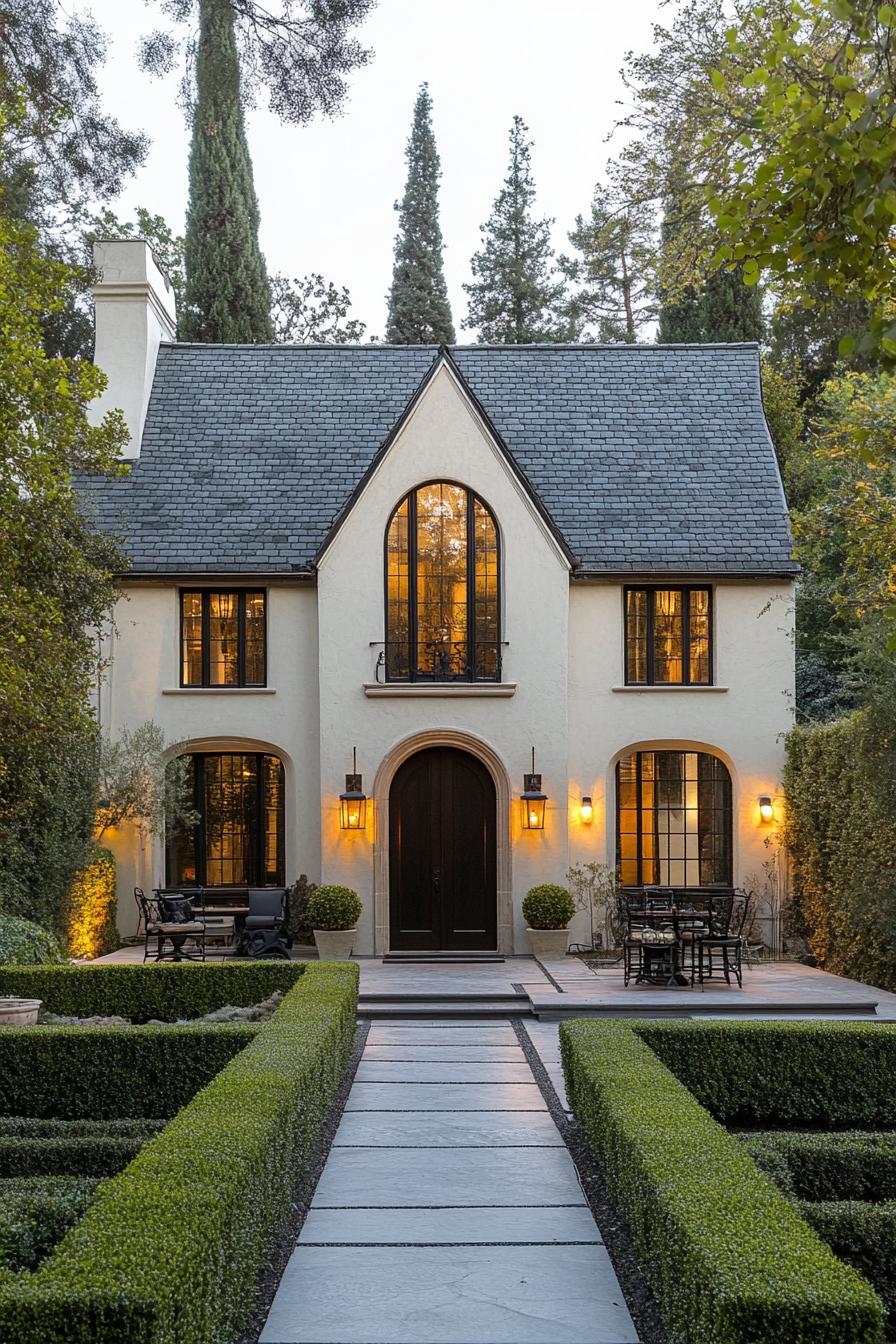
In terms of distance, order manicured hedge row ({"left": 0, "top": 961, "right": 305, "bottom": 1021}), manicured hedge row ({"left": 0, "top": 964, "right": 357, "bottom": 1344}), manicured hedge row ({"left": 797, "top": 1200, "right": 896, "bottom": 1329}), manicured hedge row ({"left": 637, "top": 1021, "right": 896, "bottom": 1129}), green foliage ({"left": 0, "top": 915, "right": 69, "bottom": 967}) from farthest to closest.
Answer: green foliage ({"left": 0, "top": 915, "right": 69, "bottom": 967})
manicured hedge row ({"left": 0, "top": 961, "right": 305, "bottom": 1021})
manicured hedge row ({"left": 637, "top": 1021, "right": 896, "bottom": 1129})
manicured hedge row ({"left": 797, "top": 1200, "right": 896, "bottom": 1329})
manicured hedge row ({"left": 0, "top": 964, "right": 357, "bottom": 1344})

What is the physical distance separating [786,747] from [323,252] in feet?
136

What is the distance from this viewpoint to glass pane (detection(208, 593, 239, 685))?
21125 millimetres

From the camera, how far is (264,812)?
21.3 m

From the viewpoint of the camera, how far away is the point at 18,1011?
12.0m

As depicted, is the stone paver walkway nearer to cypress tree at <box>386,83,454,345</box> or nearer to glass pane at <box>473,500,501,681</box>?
glass pane at <box>473,500,501,681</box>

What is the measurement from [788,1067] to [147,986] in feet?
22.6

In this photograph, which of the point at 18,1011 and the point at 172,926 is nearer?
the point at 18,1011

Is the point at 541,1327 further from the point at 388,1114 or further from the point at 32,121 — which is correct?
the point at 32,121

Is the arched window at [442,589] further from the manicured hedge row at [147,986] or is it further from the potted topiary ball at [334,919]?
the manicured hedge row at [147,986]

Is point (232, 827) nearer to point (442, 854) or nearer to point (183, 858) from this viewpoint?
point (183, 858)

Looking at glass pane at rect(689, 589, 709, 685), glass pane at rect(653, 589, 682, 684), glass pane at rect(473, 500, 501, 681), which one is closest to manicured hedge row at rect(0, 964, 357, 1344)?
glass pane at rect(473, 500, 501, 681)

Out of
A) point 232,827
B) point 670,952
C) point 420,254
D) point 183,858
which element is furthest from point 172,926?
point 420,254

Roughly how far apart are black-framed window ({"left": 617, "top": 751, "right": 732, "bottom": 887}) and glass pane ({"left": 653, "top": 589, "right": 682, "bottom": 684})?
1.41 metres

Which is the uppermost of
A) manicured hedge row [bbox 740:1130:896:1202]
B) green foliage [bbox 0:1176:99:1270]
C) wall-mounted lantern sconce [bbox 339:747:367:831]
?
wall-mounted lantern sconce [bbox 339:747:367:831]
